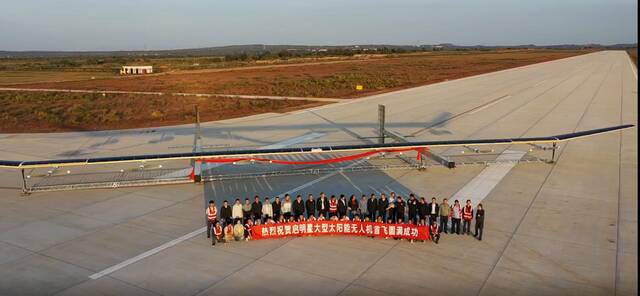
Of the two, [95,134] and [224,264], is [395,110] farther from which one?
[224,264]

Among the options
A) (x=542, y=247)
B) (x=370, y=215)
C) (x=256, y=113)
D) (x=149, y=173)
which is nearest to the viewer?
(x=542, y=247)

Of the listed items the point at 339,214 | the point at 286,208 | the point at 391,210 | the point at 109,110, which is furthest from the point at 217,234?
the point at 109,110

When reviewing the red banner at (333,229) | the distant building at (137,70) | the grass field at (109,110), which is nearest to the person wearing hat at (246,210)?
the red banner at (333,229)

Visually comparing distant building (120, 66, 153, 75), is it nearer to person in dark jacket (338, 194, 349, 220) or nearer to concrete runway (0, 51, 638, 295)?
concrete runway (0, 51, 638, 295)

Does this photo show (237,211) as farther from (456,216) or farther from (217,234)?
(456,216)

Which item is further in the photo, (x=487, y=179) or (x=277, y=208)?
(x=487, y=179)

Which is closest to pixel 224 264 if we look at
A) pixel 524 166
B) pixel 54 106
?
pixel 524 166
